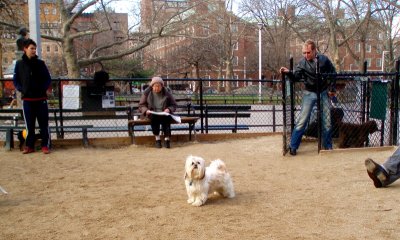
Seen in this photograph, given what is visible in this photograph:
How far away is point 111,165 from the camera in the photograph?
7.43 metres

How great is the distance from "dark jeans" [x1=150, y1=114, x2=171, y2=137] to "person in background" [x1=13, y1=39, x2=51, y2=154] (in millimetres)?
2218

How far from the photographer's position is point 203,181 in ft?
15.8

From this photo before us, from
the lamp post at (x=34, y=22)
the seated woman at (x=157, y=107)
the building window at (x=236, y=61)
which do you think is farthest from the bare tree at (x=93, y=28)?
the building window at (x=236, y=61)

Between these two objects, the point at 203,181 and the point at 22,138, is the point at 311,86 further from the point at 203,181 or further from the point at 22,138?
the point at 22,138

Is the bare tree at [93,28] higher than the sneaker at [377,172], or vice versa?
the bare tree at [93,28]

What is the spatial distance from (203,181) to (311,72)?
3755mm

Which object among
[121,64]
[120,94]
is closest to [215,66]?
[121,64]

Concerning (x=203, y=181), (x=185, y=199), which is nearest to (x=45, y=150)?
(x=185, y=199)

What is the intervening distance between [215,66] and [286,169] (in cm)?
4734

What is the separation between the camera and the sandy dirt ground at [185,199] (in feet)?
13.2

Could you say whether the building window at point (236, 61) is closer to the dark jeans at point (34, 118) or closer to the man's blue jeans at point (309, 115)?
the dark jeans at point (34, 118)

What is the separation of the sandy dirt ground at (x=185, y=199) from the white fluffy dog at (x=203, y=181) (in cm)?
13

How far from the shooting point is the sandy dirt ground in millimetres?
4027

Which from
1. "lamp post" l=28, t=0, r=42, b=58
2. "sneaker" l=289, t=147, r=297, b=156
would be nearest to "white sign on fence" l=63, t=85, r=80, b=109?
"lamp post" l=28, t=0, r=42, b=58
